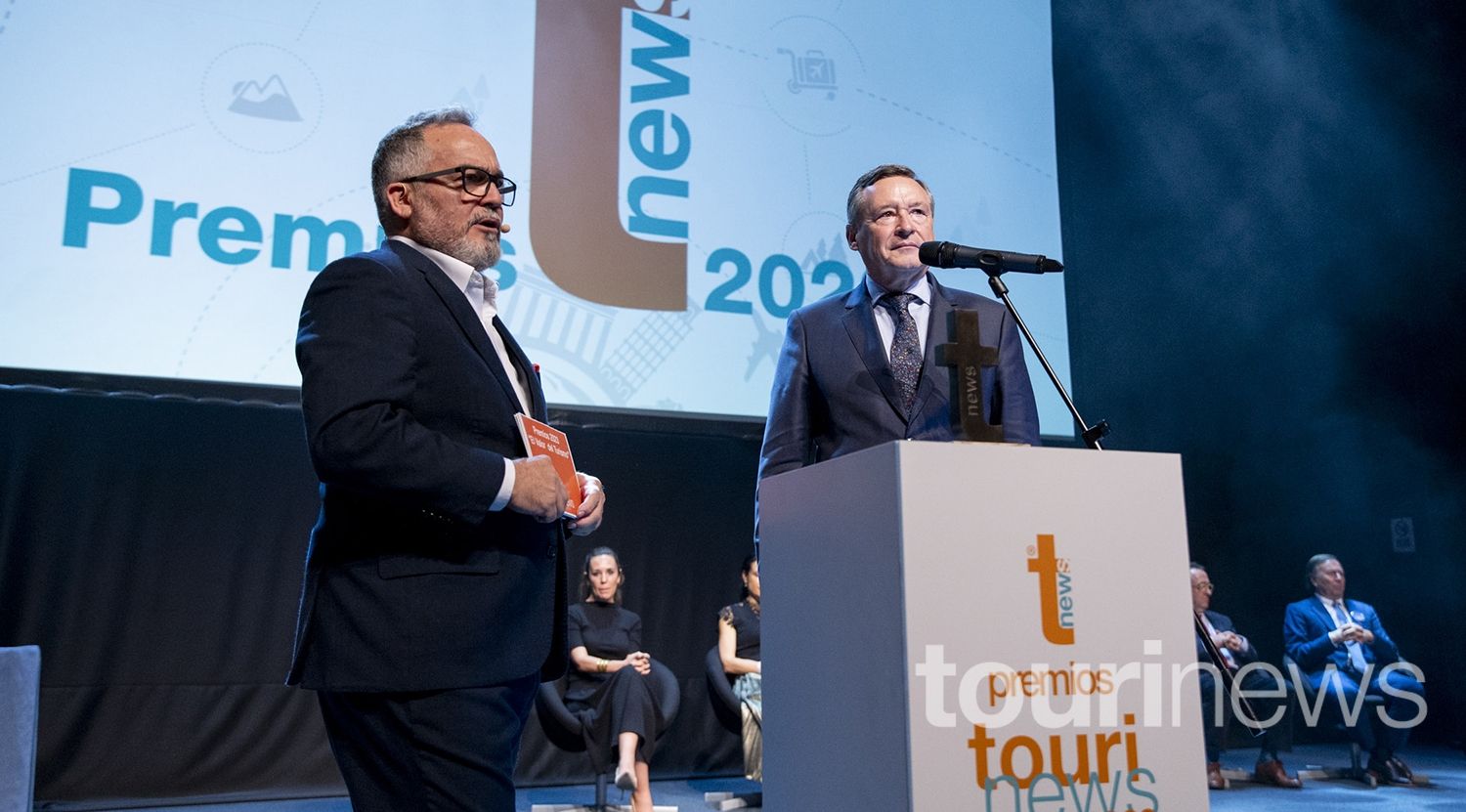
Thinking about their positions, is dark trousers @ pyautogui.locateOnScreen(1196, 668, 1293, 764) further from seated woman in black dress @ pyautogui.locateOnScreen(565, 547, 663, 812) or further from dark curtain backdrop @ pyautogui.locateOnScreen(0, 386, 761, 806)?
dark curtain backdrop @ pyautogui.locateOnScreen(0, 386, 761, 806)

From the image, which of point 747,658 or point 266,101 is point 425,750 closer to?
point 266,101

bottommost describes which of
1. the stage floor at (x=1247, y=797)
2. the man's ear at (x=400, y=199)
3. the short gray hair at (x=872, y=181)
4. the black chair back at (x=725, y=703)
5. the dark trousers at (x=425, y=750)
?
the stage floor at (x=1247, y=797)

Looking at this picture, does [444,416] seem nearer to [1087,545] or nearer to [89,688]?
[1087,545]

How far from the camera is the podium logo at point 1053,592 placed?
4.25ft

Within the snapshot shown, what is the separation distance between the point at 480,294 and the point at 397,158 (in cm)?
25

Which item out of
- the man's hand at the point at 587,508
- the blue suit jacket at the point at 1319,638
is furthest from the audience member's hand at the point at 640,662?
the blue suit jacket at the point at 1319,638

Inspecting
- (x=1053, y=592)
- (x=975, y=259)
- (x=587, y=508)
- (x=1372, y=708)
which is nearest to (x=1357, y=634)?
(x=1372, y=708)

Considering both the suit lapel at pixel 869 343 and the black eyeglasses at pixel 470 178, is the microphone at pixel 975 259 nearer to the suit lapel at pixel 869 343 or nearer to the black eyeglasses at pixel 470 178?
the suit lapel at pixel 869 343

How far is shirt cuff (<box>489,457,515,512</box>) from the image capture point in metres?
1.35

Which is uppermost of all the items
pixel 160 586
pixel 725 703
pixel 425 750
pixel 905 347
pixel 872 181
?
pixel 872 181

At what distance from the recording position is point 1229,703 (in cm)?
543

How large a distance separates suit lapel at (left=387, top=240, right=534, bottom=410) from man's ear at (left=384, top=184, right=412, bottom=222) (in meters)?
0.10

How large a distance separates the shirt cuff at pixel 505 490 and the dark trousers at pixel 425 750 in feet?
0.78

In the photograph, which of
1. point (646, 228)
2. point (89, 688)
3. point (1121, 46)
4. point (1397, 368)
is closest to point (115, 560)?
point (89, 688)
